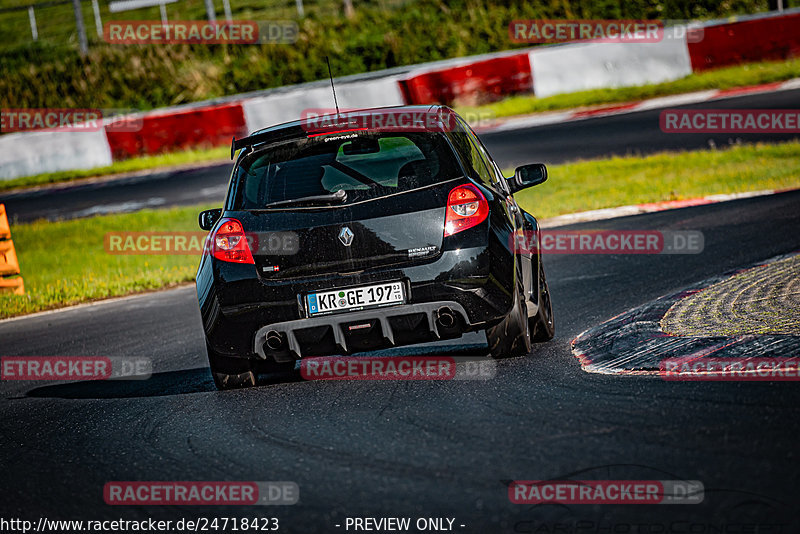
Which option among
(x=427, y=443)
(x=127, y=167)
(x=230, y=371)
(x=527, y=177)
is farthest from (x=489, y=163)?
(x=127, y=167)

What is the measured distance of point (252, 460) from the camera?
4.93 m

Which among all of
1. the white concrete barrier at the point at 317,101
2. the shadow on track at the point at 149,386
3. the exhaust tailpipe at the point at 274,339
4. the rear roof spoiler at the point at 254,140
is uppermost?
the rear roof spoiler at the point at 254,140

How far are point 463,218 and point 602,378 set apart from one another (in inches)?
44.4

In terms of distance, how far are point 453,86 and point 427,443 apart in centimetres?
2170

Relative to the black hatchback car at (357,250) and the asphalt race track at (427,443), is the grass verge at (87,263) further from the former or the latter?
the black hatchback car at (357,250)

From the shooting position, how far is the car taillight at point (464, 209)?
606 centimetres

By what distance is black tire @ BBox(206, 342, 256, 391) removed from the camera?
6496 mm

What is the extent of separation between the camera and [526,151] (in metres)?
20.1

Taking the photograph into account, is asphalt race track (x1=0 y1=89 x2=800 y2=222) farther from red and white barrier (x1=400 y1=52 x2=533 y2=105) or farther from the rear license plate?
the rear license plate

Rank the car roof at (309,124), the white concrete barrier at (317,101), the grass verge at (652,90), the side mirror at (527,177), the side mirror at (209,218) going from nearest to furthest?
1. the car roof at (309,124)
2. the side mirror at (209,218)
3. the side mirror at (527,177)
4. the grass verge at (652,90)
5. the white concrete barrier at (317,101)

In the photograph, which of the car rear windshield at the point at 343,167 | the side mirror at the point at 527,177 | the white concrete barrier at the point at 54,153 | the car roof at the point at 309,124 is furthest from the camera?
the white concrete barrier at the point at 54,153

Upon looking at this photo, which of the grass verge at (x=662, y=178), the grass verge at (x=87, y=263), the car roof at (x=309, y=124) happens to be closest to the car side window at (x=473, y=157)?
the car roof at (x=309, y=124)

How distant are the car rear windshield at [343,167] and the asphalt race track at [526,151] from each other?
12133mm

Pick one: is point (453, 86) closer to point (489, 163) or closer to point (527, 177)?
point (527, 177)
